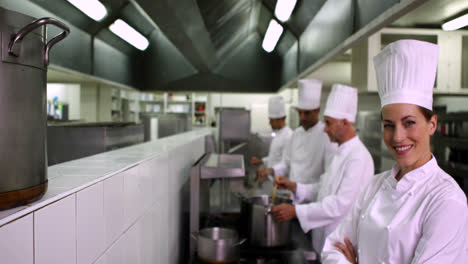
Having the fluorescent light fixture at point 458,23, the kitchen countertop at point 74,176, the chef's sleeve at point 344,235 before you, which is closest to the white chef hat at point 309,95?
the fluorescent light fixture at point 458,23

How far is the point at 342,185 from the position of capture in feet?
5.83

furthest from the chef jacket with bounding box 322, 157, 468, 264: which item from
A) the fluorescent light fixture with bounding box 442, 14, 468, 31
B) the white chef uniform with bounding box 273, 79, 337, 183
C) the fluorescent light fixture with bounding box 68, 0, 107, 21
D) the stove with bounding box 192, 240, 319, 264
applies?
the fluorescent light fixture with bounding box 68, 0, 107, 21

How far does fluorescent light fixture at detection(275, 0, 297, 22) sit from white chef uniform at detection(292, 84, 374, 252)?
1101 mm

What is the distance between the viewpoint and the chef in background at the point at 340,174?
176cm

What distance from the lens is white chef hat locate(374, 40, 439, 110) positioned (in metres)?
0.98

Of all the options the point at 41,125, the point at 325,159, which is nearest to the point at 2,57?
the point at 41,125

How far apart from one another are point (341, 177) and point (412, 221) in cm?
90

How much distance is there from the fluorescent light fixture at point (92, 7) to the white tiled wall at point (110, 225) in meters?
1.50

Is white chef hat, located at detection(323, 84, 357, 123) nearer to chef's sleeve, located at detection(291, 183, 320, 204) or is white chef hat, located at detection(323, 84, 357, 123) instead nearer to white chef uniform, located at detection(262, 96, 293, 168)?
chef's sleeve, located at detection(291, 183, 320, 204)

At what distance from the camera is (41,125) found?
0.58 metres

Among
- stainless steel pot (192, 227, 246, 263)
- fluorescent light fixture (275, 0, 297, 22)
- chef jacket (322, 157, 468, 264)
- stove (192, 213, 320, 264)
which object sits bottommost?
stove (192, 213, 320, 264)

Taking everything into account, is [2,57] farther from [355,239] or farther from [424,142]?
[355,239]

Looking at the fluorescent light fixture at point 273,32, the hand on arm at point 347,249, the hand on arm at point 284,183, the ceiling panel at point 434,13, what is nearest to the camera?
the hand on arm at point 347,249

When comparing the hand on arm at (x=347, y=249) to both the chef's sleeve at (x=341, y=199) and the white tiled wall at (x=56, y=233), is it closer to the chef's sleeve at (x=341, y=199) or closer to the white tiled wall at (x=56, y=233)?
the chef's sleeve at (x=341, y=199)
